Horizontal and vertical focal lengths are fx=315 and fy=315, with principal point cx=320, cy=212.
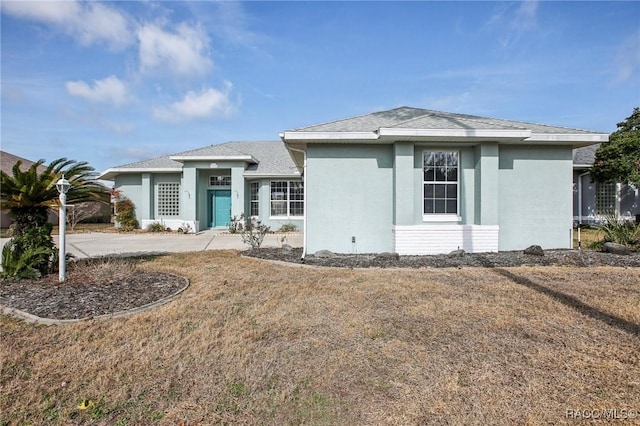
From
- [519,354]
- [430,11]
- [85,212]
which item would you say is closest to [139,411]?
[519,354]

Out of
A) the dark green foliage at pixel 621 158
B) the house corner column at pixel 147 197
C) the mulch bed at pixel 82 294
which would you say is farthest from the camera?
the house corner column at pixel 147 197

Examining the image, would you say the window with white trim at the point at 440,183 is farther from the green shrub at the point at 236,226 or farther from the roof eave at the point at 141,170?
the roof eave at the point at 141,170

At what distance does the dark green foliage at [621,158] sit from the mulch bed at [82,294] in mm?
20399

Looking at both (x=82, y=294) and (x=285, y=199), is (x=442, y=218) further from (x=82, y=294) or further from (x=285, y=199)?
(x=285, y=199)

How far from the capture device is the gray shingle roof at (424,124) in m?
9.11

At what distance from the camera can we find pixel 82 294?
5.38 m

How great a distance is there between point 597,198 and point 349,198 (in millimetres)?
17109

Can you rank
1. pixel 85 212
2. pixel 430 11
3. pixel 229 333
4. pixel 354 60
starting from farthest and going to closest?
1. pixel 85 212
2. pixel 354 60
3. pixel 430 11
4. pixel 229 333

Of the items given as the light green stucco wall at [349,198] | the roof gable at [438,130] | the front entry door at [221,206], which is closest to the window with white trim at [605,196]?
the roof gable at [438,130]

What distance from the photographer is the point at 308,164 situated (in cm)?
966

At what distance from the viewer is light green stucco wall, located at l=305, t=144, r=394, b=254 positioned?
9625mm

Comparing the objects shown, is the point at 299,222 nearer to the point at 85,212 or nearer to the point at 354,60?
the point at 354,60

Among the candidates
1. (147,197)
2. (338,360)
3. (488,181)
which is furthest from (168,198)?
(338,360)

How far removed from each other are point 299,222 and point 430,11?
1167 cm
